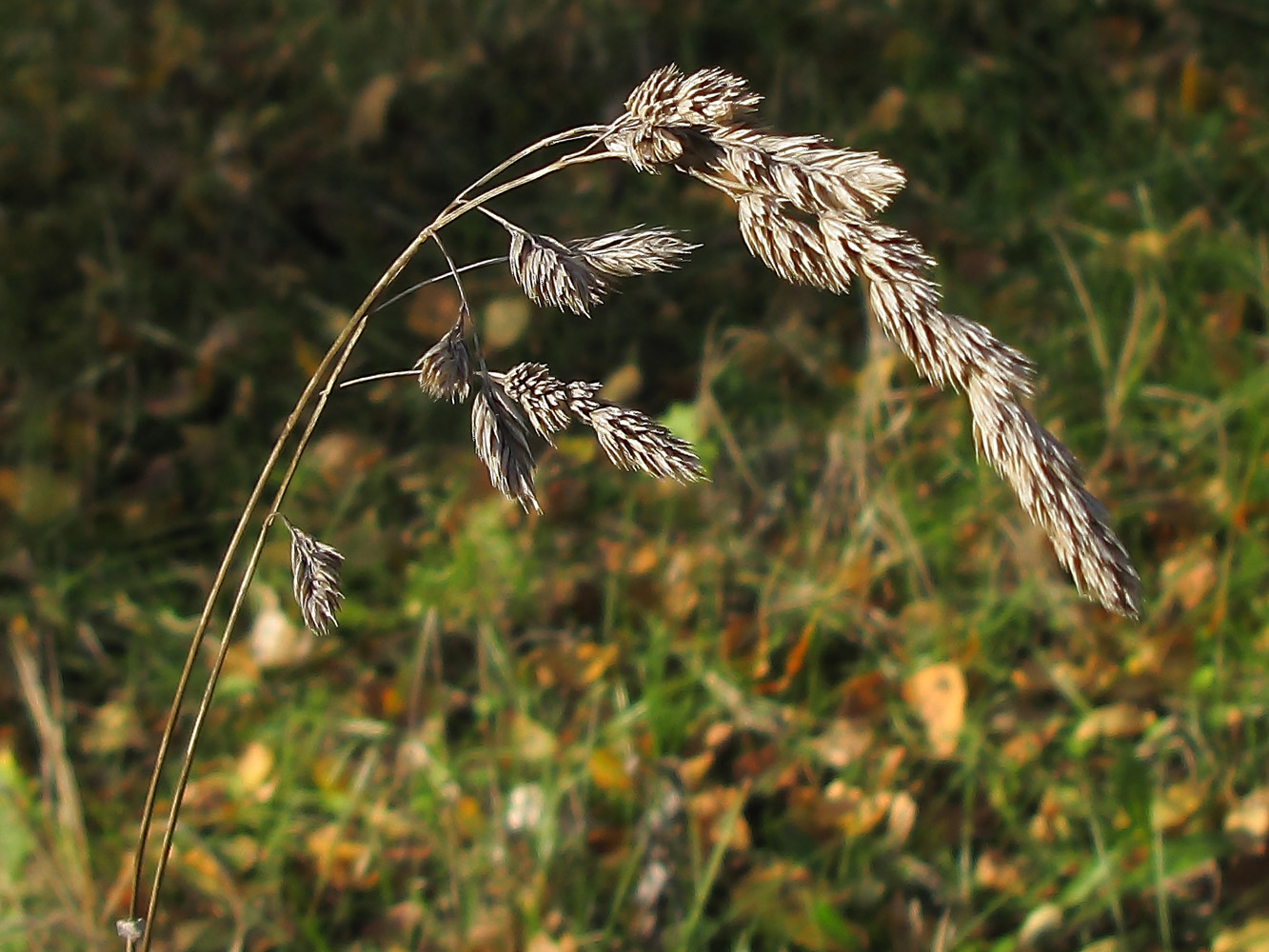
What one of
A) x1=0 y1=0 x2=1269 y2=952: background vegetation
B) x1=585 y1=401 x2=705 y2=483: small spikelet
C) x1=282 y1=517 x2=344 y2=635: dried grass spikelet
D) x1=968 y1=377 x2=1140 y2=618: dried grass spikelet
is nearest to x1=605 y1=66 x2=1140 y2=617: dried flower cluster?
x1=968 y1=377 x2=1140 y2=618: dried grass spikelet

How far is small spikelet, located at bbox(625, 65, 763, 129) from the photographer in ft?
2.48

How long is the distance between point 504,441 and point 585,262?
0.12 m

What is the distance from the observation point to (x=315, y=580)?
918mm

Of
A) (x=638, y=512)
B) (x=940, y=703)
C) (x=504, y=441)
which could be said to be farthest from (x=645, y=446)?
(x=638, y=512)

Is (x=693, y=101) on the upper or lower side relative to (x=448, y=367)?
upper

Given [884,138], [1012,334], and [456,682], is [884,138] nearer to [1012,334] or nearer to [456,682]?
[1012,334]

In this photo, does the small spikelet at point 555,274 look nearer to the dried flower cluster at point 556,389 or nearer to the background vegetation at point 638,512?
the dried flower cluster at point 556,389

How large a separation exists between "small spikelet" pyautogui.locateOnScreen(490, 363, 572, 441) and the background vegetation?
38.5 inches

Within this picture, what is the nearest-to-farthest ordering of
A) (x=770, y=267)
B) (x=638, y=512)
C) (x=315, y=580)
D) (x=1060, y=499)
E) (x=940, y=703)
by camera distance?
(x=1060, y=499) → (x=770, y=267) → (x=315, y=580) → (x=940, y=703) → (x=638, y=512)

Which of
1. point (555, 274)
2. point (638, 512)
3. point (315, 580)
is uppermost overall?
point (555, 274)

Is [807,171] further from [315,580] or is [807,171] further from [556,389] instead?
[315,580]

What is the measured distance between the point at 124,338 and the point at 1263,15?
8.87 ft

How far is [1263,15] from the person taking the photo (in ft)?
10.6

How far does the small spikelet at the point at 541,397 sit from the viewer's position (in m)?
0.83
